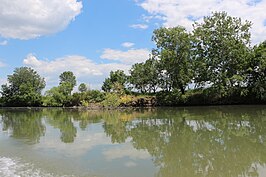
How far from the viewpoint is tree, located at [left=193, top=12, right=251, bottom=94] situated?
37.7 metres

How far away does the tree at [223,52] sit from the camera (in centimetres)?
3772

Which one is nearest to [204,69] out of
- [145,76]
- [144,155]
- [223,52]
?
[223,52]

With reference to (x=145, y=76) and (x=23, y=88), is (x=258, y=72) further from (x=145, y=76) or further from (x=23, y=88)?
(x=23, y=88)

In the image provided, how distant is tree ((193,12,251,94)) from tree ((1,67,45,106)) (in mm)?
42556

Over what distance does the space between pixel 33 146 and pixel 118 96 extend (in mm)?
34805

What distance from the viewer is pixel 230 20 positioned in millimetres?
38750

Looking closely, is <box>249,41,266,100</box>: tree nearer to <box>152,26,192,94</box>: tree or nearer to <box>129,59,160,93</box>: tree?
<box>152,26,192,94</box>: tree

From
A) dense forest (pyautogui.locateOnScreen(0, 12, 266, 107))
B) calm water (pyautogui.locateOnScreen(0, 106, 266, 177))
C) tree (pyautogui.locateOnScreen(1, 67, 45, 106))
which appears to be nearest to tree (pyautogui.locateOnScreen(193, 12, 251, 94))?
dense forest (pyautogui.locateOnScreen(0, 12, 266, 107))

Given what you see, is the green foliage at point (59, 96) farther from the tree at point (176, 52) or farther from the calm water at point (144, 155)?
the calm water at point (144, 155)

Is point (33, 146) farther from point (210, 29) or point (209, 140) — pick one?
point (210, 29)

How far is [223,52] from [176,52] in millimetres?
6824

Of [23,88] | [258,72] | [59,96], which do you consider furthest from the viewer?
[23,88]

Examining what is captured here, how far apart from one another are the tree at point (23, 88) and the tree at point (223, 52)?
42.6 metres

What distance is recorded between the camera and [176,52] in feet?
139
